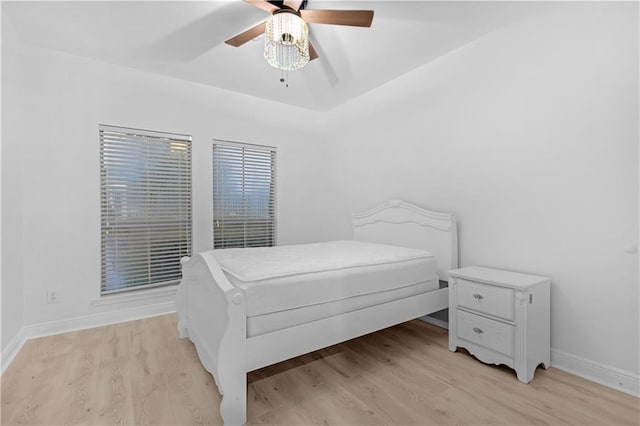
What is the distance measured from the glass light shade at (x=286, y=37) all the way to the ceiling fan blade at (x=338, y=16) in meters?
0.06

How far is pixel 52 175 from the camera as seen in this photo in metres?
2.76

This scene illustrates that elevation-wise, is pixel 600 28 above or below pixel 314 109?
below

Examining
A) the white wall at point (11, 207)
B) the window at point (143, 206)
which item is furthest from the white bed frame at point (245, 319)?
the white wall at point (11, 207)

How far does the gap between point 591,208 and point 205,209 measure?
11.4 ft

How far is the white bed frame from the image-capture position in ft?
4.97

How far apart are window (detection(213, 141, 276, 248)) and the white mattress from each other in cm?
130

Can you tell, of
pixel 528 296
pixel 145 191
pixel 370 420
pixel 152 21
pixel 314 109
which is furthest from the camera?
pixel 314 109

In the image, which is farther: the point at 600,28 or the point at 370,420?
the point at 600,28

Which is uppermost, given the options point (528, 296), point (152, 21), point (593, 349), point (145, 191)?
point (152, 21)

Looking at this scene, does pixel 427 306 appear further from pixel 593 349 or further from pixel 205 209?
pixel 205 209

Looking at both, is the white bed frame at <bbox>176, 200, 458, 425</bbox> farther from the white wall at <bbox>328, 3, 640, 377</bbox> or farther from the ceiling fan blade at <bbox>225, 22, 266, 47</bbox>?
the ceiling fan blade at <bbox>225, 22, 266, 47</bbox>

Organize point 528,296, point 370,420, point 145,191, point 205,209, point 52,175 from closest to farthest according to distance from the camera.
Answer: point 370,420, point 528,296, point 52,175, point 145,191, point 205,209

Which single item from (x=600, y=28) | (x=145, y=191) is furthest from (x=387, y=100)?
(x=145, y=191)

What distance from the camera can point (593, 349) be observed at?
1.99m
